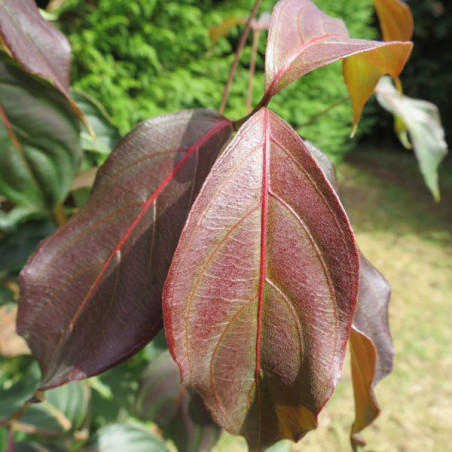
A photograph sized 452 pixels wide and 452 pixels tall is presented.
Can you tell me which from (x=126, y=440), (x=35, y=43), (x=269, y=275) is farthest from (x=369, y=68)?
(x=126, y=440)

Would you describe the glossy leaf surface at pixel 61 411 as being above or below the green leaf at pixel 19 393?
below

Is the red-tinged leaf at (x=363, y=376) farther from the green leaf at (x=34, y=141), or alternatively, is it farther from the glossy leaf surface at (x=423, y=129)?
the glossy leaf surface at (x=423, y=129)

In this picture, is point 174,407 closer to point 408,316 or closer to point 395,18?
point 395,18

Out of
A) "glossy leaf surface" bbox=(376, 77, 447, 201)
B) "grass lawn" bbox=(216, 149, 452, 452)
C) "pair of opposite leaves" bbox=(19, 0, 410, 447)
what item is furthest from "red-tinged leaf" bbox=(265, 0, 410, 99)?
"grass lawn" bbox=(216, 149, 452, 452)

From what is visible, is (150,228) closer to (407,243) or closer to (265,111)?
(265,111)

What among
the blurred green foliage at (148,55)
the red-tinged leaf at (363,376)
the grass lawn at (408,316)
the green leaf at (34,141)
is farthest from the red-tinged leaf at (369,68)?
the grass lawn at (408,316)

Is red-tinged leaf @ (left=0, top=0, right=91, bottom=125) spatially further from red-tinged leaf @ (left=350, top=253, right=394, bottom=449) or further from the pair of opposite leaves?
red-tinged leaf @ (left=350, top=253, right=394, bottom=449)
